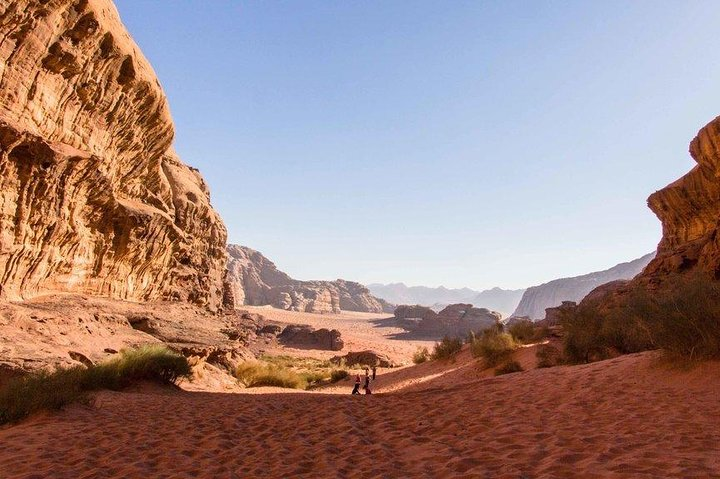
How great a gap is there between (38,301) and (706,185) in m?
28.3

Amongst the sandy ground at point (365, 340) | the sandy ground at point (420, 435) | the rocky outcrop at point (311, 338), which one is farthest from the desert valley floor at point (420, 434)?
the rocky outcrop at point (311, 338)

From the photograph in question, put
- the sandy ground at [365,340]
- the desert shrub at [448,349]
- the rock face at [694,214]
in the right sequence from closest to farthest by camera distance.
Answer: the rock face at [694,214], the desert shrub at [448,349], the sandy ground at [365,340]

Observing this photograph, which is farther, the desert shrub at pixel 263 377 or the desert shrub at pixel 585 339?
the desert shrub at pixel 263 377

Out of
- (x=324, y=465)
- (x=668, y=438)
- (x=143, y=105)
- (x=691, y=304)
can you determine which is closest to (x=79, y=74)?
(x=143, y=105)

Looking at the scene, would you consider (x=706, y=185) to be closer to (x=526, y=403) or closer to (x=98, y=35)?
(x=526, y=403)

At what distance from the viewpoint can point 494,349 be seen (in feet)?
62.9

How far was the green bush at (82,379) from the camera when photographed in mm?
7629

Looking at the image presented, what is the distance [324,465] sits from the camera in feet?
16.1

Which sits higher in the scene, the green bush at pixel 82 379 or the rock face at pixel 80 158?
the rock face at pixel 80 158

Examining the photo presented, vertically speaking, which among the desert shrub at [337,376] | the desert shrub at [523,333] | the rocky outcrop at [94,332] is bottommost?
the desert shrub at [337,376]

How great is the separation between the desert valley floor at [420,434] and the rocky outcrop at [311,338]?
120 ft

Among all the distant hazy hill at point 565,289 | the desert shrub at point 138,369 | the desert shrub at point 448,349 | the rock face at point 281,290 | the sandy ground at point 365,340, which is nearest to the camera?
the desert shrub at point 138,369

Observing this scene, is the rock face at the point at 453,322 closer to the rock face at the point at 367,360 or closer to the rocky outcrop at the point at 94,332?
the rock face at the point at 367,360

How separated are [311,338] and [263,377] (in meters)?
28.9
